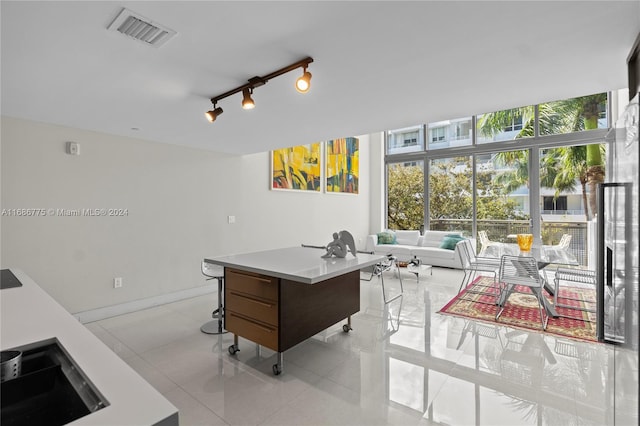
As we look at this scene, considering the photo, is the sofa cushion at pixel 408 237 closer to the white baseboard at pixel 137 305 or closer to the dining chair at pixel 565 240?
the dining chair at pixel 565 240

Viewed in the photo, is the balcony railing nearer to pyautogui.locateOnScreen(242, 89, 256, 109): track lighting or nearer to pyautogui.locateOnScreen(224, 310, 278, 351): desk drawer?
pyautogui.locateOnScreen(224, 310, 278, 351): desk drawer

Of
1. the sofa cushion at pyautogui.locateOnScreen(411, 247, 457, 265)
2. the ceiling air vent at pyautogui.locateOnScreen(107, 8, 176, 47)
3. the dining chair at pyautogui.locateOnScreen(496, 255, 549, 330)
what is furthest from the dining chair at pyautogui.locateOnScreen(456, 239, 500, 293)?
the ceiling air vent at pyautogui.locateOnScreen(107, 8, 176, 47)

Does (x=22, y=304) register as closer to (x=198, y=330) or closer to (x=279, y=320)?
(x=279, y=320)

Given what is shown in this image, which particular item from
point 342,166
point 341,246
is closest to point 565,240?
point 342,166

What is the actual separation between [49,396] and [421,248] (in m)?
6.58

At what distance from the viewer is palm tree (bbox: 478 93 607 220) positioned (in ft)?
18.9

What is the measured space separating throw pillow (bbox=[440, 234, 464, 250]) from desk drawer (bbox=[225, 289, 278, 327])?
5.20 metres

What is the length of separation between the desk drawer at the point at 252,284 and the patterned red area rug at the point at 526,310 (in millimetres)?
2506

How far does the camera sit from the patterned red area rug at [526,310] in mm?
3369

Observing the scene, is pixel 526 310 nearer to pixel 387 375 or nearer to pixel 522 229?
pixel 387 375

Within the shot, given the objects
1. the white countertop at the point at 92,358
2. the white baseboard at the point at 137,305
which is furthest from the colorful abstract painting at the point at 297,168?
the white countertop at the point at 92,358

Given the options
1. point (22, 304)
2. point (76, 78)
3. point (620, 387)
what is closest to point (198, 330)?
point (22, 304)

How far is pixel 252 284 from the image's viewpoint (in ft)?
8.40

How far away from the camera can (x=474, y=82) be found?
7.68 ft
